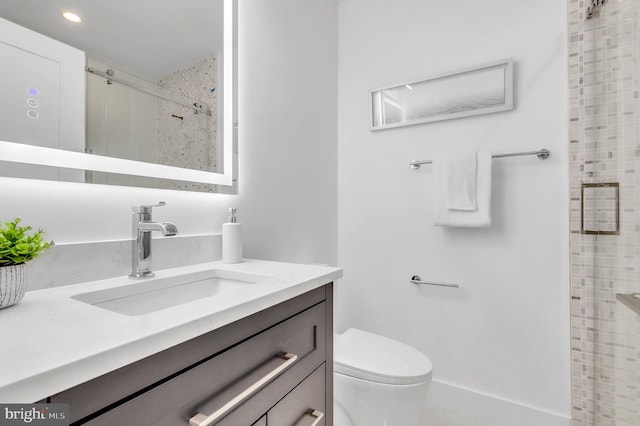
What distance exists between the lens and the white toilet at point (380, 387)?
113 centimetres

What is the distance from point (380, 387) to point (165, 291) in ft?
2.70

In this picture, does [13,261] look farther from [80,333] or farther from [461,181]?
[461,181]

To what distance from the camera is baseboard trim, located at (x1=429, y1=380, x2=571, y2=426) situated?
4.76ft

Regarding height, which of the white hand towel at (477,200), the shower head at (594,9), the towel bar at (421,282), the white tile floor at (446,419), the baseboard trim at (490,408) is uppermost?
the shower head at (594,9)

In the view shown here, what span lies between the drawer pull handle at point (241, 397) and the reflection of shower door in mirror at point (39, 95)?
67cm

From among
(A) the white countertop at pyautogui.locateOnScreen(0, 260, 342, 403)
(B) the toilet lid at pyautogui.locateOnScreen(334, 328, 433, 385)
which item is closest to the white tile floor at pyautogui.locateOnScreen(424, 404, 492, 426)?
(B) the toilet lid at pyautogui.locateOnScreen(334, 328, 433, 385)

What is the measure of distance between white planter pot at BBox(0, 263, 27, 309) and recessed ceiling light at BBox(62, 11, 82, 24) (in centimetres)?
66

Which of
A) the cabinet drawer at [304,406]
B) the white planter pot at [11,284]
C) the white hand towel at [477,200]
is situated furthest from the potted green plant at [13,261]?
the white hand towel at [477,200]

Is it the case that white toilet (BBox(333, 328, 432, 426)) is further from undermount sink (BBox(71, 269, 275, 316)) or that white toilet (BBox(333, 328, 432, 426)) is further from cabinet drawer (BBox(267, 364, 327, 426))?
undermount sink (BBox(71, 269, 275, 316))

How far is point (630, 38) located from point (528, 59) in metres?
0.43

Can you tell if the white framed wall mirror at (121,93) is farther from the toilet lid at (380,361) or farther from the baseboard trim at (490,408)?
the baseboard trim at (490,408)

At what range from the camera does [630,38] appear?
1.11 m

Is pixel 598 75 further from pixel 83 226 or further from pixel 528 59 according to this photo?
pixel 83 226

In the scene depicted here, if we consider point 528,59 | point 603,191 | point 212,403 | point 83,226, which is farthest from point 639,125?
point 83,226
